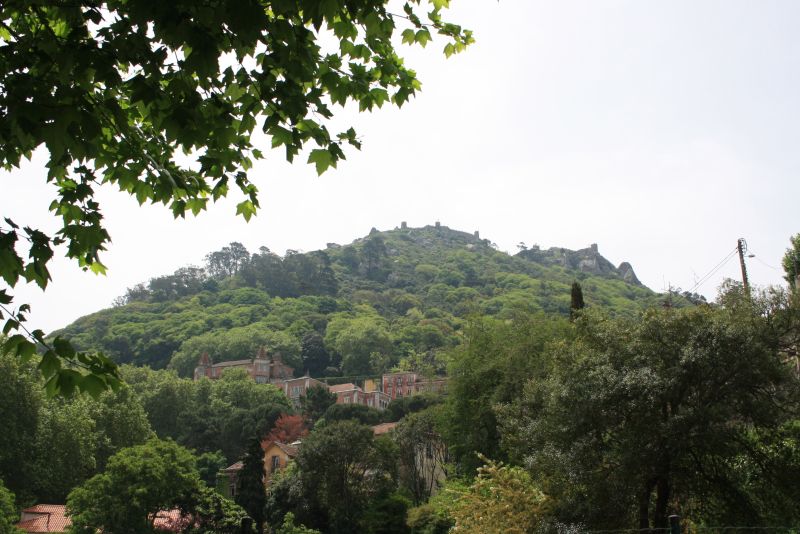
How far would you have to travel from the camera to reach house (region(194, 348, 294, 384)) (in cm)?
9675

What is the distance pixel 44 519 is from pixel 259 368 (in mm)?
61019

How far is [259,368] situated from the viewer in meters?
97.1

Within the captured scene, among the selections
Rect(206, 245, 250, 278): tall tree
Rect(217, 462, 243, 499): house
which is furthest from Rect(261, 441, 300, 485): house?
Rect(206, 245, 250, 278): tall tree

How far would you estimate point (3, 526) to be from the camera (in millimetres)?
25500

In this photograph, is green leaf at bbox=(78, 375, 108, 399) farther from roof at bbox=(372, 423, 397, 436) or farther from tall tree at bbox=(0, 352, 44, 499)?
roof at bbox=(372, 423, 397, 436)

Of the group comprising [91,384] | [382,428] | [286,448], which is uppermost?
[91,384]

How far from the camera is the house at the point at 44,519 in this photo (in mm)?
35219

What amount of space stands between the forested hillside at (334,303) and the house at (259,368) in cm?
326

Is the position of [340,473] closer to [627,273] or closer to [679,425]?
[679,425]

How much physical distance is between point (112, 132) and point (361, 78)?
1731mm

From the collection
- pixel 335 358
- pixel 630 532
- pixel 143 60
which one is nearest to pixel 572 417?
pixel 630 532

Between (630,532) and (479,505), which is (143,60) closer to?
(630,532)

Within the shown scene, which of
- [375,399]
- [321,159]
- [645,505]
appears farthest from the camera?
[375,399]

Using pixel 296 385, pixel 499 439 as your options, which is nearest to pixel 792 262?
pixel 499 439
